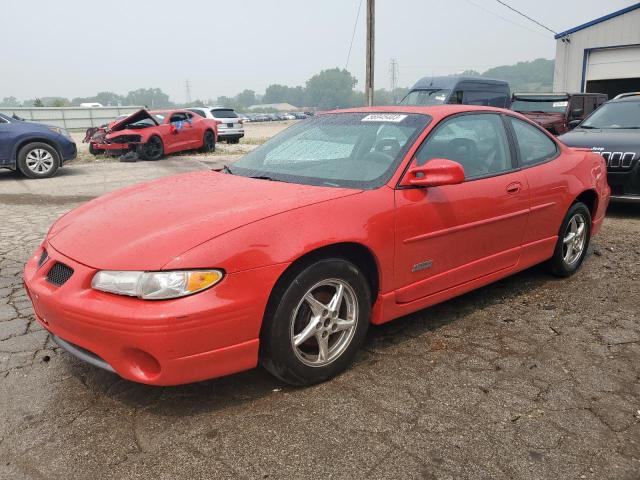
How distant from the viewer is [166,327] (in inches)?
87.3

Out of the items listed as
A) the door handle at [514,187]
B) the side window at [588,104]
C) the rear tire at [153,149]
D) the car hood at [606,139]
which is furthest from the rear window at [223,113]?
the door handle at [514,187]

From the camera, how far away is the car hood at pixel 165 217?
2398 millimetres

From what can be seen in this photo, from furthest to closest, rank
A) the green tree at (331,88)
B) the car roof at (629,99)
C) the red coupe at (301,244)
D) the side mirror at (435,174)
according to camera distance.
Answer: the green tree at (331,88) < the car roof at (629,99) < the side mirror at (435,174) < the red coupe at (301,244)

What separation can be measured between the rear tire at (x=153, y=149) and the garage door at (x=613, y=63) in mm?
17775

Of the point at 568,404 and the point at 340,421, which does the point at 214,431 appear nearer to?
the point at 340,421

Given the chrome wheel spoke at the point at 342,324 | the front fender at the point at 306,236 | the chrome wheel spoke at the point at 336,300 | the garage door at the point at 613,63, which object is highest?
the garage door at the point at 613,63

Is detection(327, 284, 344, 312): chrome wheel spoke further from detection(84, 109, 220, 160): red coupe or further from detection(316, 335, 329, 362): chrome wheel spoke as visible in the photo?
detection(84, 109, 220, 160): red coupe

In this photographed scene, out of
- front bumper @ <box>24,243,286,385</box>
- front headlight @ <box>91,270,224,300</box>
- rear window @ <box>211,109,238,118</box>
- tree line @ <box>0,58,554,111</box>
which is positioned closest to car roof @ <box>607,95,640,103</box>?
front bumper @ <box>24,243,286,385</box>

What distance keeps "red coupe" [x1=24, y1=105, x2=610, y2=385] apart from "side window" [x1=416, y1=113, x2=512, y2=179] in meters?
0.01

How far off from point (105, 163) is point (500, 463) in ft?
45.2

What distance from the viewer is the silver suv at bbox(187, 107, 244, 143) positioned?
65.9 ft

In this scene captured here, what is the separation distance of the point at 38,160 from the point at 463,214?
10171 millimetres

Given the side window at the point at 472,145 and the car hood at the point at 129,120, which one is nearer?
the side window at the point at 472,145

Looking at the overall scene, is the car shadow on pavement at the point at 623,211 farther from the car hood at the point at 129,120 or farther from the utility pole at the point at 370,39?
the utility pole at the point at 370,39
